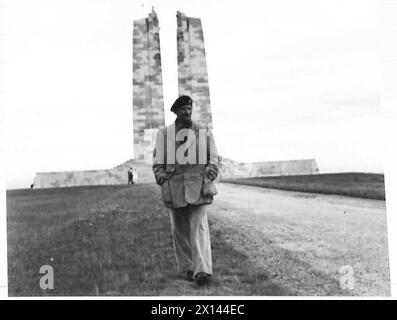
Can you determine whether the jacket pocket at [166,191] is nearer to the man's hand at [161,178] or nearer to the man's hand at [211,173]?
the man's hand at [161,178]

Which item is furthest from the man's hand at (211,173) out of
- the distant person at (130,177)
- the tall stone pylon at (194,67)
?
the distant person at (130,177)

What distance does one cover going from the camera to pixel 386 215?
6.29 metres

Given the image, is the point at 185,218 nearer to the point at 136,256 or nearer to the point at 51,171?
the point at 136,256

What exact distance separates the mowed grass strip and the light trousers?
27 cm

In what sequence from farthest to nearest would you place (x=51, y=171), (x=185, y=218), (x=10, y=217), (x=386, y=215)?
(x=51, y=171) → (x=10, y=217) → (x=386, y=215) → (x=185, y=218)

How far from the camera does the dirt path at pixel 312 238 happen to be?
5.93 meters

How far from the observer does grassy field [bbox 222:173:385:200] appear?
663cm

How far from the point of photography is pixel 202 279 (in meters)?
5.62

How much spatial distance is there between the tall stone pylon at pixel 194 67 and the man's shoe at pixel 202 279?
3257 mm

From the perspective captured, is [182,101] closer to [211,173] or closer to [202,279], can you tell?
[211,173]

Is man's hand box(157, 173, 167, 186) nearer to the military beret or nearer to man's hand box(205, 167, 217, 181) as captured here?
man's hand box(205, 167, 217, 181)

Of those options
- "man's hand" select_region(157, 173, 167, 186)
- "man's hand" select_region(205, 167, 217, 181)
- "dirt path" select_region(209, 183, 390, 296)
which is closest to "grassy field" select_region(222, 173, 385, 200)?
"dirt path" select_region(209, 183, 390, 296)
